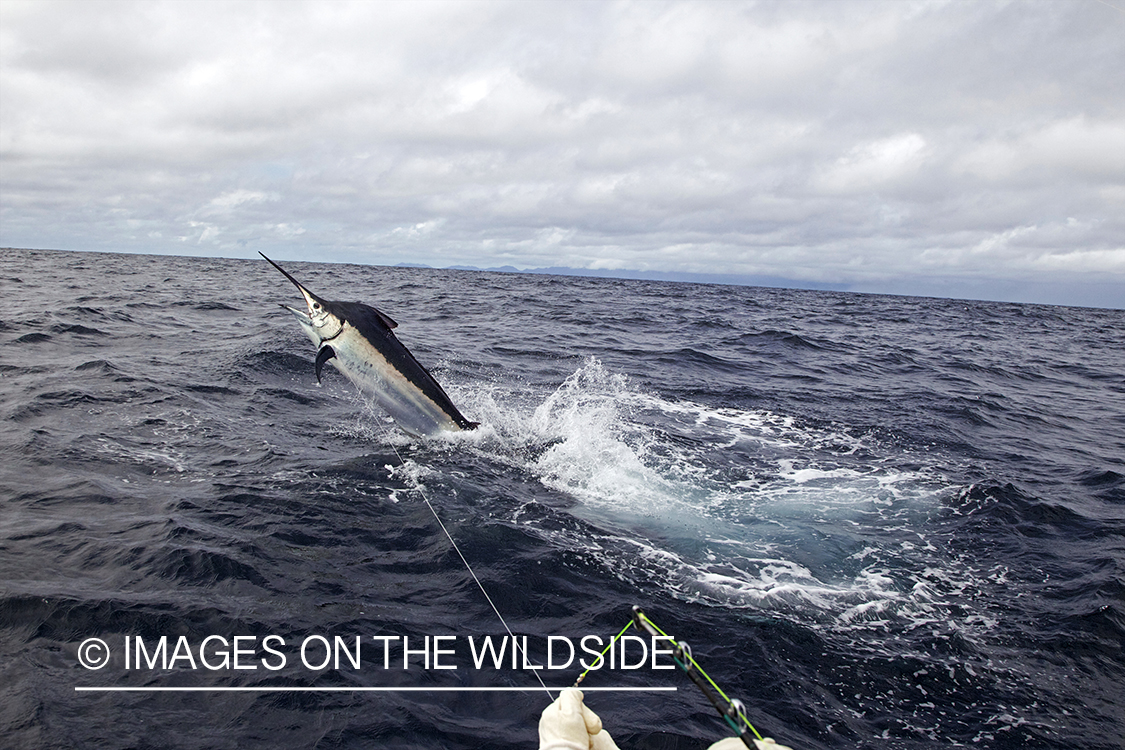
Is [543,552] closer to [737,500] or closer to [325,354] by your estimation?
[737,500]

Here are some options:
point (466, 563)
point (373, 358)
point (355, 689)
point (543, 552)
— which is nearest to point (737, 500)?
point (543, 552)

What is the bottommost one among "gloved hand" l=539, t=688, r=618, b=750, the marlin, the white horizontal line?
the white horizontal line

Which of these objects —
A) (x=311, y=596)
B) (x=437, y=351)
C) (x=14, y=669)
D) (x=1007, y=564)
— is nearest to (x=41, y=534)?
(x=14, y=669)

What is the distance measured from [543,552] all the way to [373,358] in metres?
3.62

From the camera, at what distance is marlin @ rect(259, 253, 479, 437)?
8078 millimetres

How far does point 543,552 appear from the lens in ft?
20.5

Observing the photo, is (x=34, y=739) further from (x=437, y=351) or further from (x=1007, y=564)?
(x=437, y=351)

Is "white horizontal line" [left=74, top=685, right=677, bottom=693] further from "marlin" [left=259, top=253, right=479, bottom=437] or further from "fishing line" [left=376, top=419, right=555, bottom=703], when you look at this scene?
"marlin" [left=259, top=253, right=479, bottom=437]

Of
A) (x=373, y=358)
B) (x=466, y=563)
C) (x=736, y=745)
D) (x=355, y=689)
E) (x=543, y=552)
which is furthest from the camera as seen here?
(x=373, y=358)

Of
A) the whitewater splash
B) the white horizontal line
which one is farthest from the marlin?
the white horizontal line

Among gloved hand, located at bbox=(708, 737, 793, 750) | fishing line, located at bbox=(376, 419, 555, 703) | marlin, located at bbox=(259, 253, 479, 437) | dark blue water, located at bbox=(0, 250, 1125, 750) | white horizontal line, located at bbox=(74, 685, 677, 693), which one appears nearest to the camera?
gloved hand, located at bbox=(708, 737, 793, 750)

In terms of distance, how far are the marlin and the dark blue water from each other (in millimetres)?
811

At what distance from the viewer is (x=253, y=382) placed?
12156mm

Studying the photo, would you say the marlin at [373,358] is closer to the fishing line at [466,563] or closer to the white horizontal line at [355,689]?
the fishing line at [466,563]
